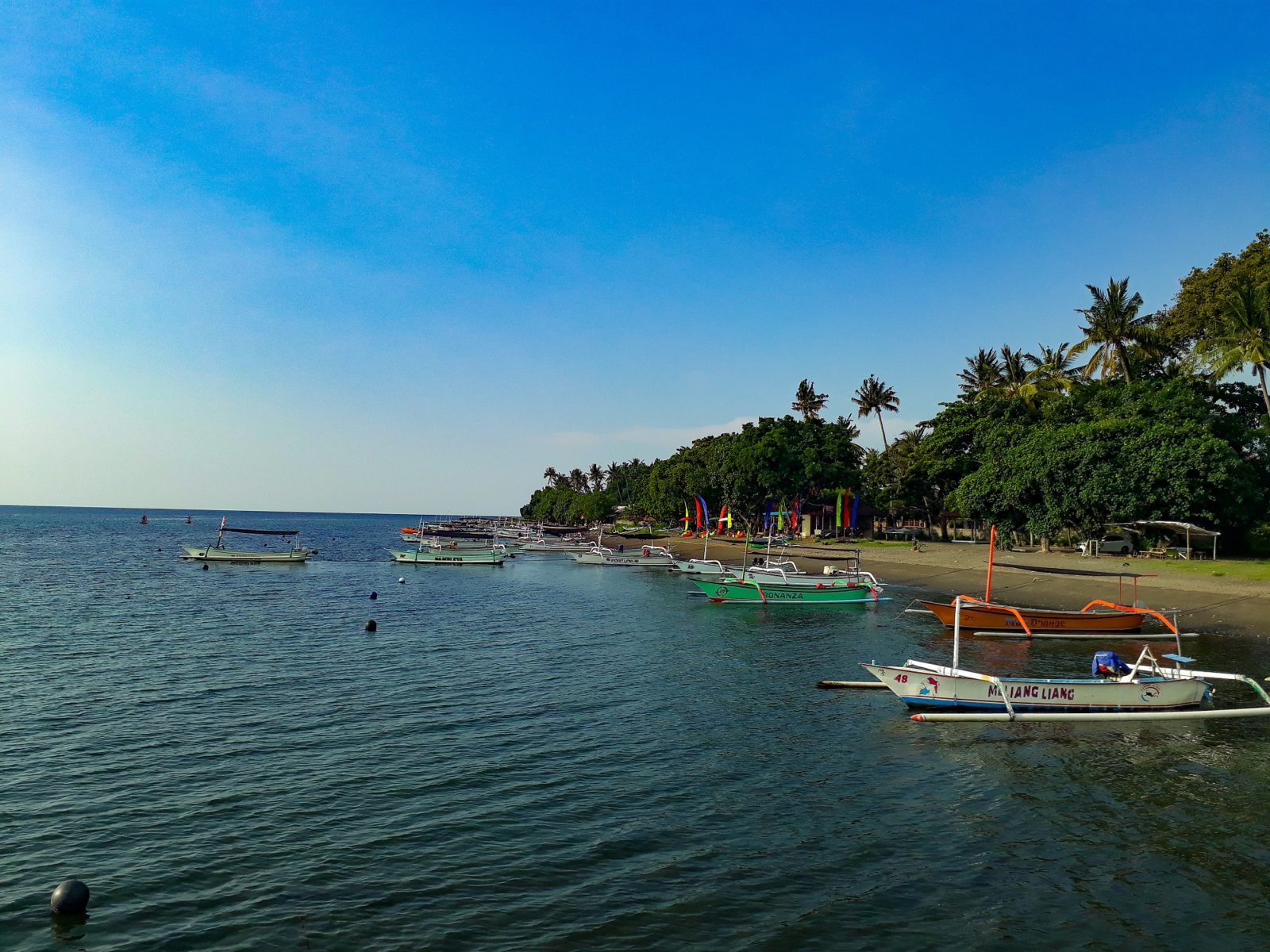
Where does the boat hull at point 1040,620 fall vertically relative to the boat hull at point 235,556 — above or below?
above

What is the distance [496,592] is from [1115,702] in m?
46.1

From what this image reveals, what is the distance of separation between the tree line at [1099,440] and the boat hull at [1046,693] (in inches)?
1509

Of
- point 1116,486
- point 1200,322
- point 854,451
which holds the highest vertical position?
point 1200,322

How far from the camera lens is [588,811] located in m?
15.3

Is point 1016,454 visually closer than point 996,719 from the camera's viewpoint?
No

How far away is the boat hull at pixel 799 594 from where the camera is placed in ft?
170

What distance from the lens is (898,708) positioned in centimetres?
2372

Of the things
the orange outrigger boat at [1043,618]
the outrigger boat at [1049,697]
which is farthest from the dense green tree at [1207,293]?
the outrigger boat at [1049,697]

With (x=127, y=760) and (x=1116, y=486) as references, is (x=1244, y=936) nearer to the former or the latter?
(x=127, y=760)

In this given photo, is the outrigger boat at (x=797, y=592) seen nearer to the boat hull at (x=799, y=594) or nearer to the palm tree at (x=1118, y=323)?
the boat hull at (x=799, y=594)

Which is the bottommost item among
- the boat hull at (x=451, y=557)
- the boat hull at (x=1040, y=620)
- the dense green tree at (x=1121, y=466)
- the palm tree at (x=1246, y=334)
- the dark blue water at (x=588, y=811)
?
the dark blue water at (x=588, y=811)

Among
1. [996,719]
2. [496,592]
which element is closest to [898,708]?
[996,719]

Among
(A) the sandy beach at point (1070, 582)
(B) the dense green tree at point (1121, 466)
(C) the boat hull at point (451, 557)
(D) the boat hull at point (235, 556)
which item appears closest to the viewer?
(A) the sandy beach at point (1070, 582)

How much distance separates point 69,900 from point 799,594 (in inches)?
1792
